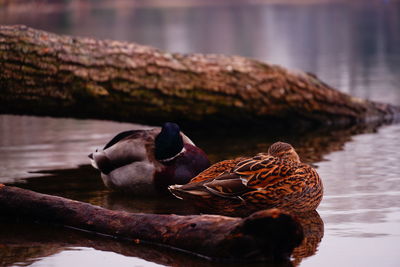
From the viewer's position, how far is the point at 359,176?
8.97m

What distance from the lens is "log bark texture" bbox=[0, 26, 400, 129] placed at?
34.8 ft

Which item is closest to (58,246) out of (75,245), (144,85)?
(75,245)

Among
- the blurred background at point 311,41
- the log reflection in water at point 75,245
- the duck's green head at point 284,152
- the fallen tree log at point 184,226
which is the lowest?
the blurred background at point 311,41

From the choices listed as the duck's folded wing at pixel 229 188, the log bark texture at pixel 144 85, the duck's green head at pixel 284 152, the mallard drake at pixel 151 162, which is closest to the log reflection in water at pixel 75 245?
the duck's folded wing at pixel 229 188

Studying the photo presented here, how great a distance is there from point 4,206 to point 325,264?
2.52 meters

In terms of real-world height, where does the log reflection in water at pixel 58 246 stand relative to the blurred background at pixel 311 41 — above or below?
above

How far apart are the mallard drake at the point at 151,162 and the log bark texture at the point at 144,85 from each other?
7.40 ft

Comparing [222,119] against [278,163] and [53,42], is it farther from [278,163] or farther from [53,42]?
[278,163]

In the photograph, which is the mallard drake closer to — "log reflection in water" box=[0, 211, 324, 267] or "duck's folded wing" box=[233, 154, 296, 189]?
"duck's folded wing" box=[233, 154, 296, 189]

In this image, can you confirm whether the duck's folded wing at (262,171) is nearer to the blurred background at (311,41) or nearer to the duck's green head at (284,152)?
the duck's green head at (284,152)

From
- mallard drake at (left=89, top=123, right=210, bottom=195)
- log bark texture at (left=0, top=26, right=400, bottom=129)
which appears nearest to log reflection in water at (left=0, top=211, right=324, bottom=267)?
mallard drake at (left=89, top=123, right=210, bottom=195)

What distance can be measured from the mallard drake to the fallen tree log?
1303 mm

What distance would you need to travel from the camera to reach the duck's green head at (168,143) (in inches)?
329

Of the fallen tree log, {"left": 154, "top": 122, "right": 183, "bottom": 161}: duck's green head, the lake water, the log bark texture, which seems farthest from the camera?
the log bark texture
